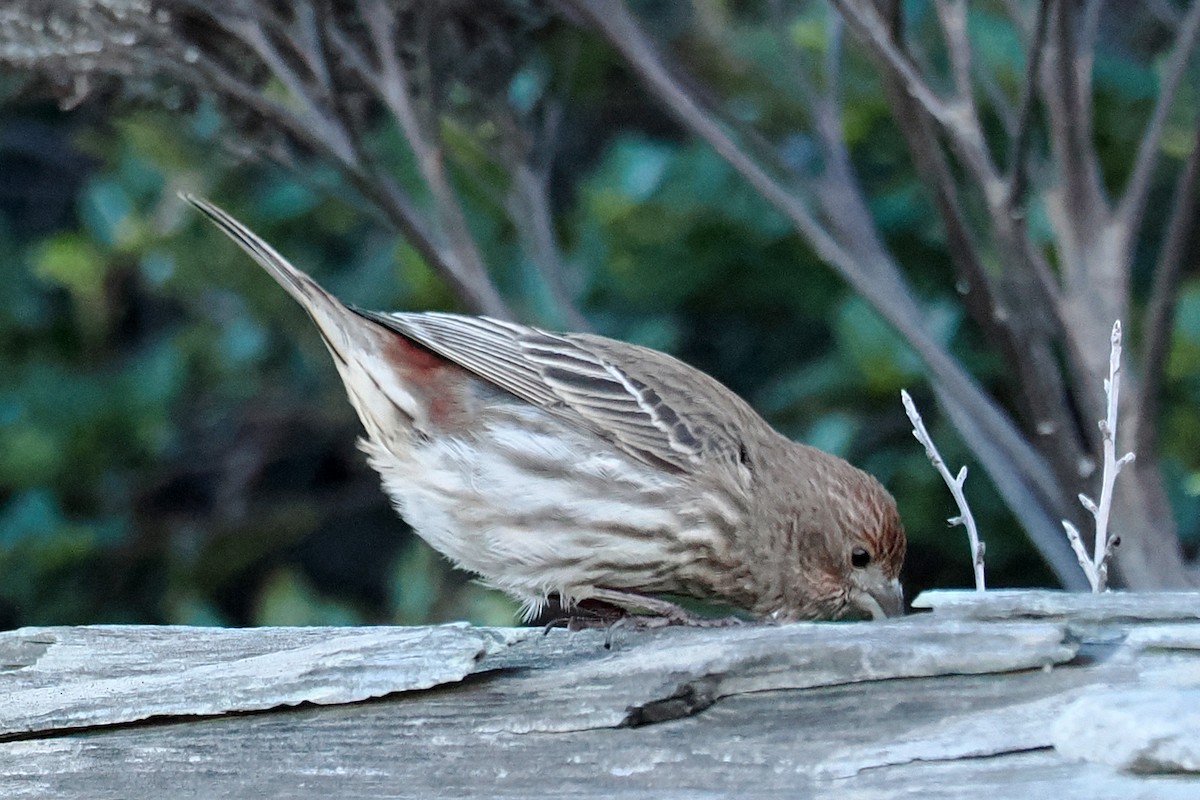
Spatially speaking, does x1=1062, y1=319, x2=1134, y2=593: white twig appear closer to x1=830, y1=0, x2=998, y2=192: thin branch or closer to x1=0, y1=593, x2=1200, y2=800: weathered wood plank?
x1=0, y1=593, x2=1200, y2=800: weathered wood plank

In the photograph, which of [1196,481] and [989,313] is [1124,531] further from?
[989,313]

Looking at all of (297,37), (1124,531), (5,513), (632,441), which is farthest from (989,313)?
(5,513)

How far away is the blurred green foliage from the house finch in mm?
623

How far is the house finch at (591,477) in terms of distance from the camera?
8.89 ft

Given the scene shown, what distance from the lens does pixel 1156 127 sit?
2811 mm

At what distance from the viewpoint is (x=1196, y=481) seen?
8.50 ft

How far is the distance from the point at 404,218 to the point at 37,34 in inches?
30.3

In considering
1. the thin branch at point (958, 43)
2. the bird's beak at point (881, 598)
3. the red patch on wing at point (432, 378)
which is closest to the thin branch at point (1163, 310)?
the thin branch at point (958, 43)

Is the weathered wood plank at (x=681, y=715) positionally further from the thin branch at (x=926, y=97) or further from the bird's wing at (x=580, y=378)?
the thin branch at (x=926, y=97)

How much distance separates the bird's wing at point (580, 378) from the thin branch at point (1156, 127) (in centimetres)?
88

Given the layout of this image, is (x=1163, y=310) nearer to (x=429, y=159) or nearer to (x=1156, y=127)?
(x=1156, y=127)

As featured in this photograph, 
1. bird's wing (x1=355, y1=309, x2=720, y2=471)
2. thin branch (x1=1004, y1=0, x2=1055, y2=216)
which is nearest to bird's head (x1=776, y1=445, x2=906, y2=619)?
bird's wing (x1=355, y1=309, x2=720, y2=471)

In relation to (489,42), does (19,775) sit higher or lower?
lower

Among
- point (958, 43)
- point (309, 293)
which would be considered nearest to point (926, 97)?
point (958, 43)
